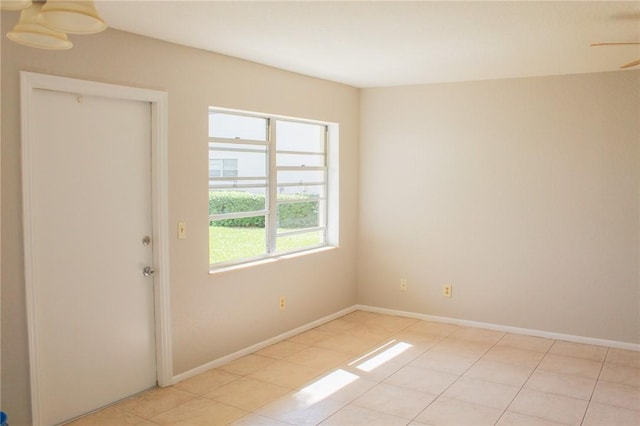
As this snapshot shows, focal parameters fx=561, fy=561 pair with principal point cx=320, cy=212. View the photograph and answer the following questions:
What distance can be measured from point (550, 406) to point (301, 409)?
163 centimetres

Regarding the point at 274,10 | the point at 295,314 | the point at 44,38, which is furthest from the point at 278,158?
the point at 44,38

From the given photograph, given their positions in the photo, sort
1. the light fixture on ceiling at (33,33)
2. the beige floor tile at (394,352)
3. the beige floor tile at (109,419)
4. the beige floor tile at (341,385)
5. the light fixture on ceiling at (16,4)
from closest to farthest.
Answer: the light fixture on ceiling at (16,4), the light fixture on ceiling at (33,33), the beige floor tile at (109,419), the beige floor tile at (341,385), the beige floor tile at (394,352)

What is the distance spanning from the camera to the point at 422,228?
227 inches

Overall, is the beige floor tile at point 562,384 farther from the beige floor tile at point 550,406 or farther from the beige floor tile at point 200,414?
the beige floor tile at point 200,414

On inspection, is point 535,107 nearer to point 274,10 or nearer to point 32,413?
point 274,10

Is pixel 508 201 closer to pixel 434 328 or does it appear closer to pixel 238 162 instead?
pixel 434 328

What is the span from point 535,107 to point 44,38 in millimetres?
4282

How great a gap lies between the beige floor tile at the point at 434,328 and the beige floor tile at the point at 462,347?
0.22 metres

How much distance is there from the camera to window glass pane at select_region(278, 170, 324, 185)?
525 centimetres

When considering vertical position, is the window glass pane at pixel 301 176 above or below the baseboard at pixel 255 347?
above

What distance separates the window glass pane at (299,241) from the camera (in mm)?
5250

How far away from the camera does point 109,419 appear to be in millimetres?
3463

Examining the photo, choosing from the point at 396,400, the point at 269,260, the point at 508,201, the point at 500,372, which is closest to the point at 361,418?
the point at 396,400

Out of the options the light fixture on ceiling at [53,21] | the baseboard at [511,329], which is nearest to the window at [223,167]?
the light fixture on ceiling at [53,21]
